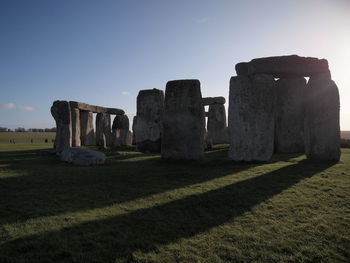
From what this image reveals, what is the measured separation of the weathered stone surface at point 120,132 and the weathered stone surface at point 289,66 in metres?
12.2

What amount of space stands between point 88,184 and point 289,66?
9.12 m

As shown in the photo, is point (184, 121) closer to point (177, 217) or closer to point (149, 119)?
point (149, 119)

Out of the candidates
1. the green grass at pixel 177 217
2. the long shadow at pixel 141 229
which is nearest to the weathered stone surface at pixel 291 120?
the green grass at pixel 177 217

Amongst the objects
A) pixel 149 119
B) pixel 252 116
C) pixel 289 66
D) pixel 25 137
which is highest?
pixel 289 66

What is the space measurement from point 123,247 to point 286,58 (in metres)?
10.6

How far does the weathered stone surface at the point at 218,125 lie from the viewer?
73.2 feet

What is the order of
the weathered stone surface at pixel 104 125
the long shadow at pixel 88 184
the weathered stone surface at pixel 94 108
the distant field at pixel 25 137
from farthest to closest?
the distant field at pixel 25 137
the weathered stone surface at pixel 104 125
the weathered stone surface at pixel 94 108
the long shadow at pixel 88 184

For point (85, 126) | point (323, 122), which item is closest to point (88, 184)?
point (323, 122)

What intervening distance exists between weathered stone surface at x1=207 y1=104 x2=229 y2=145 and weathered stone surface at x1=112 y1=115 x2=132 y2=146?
21.4 ft

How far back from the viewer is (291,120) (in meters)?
12.5

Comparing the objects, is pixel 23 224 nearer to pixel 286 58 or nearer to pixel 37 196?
pixel 37 196

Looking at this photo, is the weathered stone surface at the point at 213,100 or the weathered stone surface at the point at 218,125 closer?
the weathered stone surface at the point at 213,100

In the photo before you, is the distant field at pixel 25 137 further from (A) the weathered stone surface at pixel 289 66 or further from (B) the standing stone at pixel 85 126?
(A) the weathered stone surface at pixel 289 66

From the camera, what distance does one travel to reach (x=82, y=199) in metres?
Answer: 5.17
